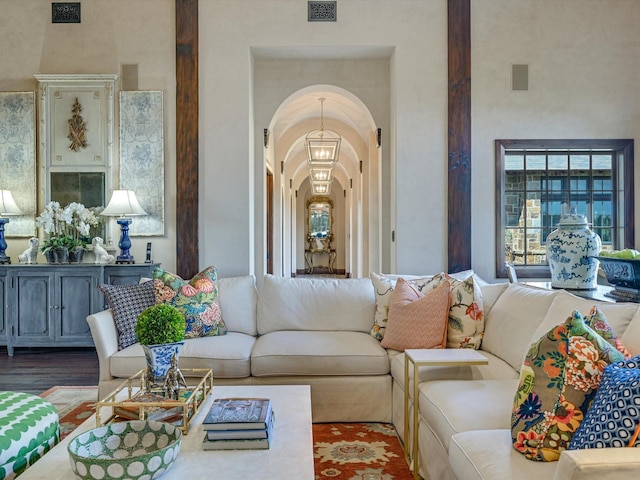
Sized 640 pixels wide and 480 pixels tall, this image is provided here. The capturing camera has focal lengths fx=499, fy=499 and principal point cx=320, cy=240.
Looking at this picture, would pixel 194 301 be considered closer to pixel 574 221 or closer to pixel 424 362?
pixel 424 362

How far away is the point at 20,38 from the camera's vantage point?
195 inches

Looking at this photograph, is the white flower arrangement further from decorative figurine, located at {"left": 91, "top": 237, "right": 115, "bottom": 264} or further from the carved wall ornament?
the carved wall ornament

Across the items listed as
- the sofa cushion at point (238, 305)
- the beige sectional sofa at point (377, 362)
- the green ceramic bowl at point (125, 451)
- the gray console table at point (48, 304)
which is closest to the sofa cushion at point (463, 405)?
the beige sectional sofa at point (377, 362)

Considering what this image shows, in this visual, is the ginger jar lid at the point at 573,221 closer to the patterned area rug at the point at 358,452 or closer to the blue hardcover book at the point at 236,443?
the patterned area rug at the point at 358,452

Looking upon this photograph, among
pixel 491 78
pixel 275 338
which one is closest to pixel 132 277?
pixel 275 338

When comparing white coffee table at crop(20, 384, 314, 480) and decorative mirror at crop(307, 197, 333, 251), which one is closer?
white coffee table at crop(20, 384, 314, 480)

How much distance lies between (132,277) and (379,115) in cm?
310

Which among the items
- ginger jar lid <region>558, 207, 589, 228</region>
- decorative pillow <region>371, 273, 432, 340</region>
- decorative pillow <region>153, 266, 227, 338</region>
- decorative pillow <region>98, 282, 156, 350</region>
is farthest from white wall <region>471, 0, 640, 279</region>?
decorative pillow <region>98, 282, 156, 350</region>

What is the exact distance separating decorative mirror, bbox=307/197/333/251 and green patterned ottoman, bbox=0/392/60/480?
51.2 ft

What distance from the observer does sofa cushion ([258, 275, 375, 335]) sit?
11.8 feet

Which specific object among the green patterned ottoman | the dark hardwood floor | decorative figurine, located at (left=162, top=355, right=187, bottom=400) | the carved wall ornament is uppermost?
the carved wall ornament

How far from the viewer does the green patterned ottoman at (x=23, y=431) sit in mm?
1814

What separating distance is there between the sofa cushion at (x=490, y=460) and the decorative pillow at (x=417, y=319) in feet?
3.90

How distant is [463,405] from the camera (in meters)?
2.06
